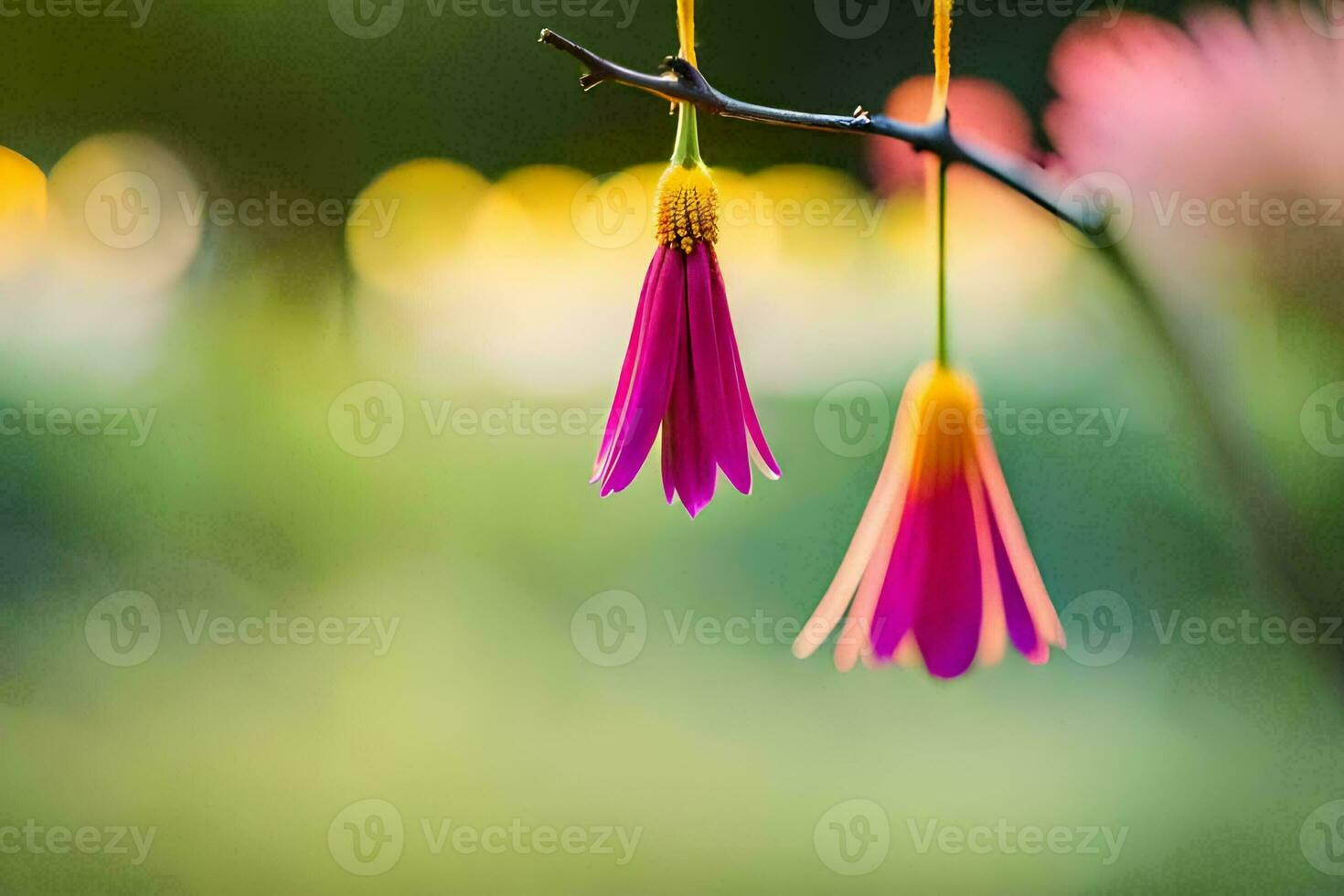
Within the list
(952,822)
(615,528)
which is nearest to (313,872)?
(615,528)

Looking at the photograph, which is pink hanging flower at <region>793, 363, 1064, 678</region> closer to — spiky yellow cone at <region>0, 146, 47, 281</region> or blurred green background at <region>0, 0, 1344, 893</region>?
blurred green background at <region>0, 0, 1344, 893</region>

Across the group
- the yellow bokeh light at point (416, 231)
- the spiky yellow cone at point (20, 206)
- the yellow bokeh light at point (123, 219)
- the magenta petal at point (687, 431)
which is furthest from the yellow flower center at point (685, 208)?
the spiky yellow cone at point (20, 206)

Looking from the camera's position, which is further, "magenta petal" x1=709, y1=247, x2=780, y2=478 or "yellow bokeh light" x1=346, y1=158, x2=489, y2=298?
"yellow bokeh light" x1=346, y1=158, x2=489, y2=298

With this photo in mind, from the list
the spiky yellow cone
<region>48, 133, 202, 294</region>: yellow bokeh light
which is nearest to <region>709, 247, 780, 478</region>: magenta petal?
<region>48, 133, 202, 294</region>: yellow bokeh light

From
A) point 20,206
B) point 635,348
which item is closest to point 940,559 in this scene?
point 635,348

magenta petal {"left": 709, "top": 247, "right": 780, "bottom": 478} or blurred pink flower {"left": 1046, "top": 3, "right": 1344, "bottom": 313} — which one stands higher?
blurred pink flower {"left": 1046, "top": 3, "right": 1344, "bottom": 313}

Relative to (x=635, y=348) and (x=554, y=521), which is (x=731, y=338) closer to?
(x=635, y=348)

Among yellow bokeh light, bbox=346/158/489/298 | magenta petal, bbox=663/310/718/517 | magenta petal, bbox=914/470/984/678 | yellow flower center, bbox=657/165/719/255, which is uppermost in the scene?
yellow bokeh light, bbox=346/158/489/298
